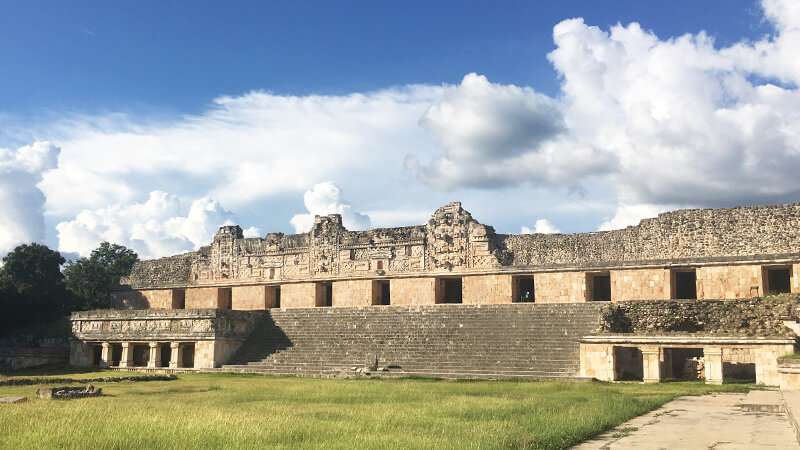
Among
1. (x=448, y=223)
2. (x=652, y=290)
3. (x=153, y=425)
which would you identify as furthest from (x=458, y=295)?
(x=153, y=425)

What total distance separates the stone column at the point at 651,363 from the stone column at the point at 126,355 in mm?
15496

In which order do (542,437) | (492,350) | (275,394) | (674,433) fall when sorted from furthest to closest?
(492,350) < (275,394) < (674,433) < (542,437)

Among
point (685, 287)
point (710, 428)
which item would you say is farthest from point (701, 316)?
Result: point (710, 428)


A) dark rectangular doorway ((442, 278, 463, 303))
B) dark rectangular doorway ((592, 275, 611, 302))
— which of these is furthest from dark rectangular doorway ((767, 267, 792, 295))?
dark rectangular doorway ((442, 278, 463, 303))

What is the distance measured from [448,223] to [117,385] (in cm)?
1391

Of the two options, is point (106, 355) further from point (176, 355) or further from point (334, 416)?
point (334, 416)

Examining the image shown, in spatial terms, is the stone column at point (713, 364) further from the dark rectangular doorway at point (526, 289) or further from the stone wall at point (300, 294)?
the stone wall at point (300, 294)

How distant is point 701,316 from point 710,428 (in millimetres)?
10241

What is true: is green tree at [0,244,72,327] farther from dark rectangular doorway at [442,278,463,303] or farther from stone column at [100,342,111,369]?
dark rectangular doorway at [442,278,463,303]

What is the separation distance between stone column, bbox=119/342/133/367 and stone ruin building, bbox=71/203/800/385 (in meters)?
0.03

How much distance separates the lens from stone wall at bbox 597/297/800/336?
16.6m

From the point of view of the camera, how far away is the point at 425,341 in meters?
19.7

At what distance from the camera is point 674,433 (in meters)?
7.80

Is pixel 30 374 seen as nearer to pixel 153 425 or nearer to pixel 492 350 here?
pixel 492 350
